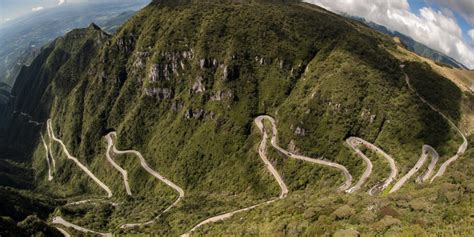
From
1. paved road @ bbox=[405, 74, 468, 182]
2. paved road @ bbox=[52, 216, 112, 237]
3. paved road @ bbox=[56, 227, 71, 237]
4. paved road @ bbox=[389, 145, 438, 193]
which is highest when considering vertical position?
paved road @ bbox=[405, 74, 468, 182]

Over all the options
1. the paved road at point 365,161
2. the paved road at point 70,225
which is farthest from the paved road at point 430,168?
the paved road at point 70,225

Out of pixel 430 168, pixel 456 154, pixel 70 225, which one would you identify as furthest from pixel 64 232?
pixel 456 154

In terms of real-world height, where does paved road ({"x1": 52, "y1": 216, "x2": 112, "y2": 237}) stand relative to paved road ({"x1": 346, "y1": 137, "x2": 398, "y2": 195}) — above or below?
below

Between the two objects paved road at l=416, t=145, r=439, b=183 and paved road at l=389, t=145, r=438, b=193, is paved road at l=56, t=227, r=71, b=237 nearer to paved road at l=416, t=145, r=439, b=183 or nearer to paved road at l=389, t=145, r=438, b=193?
paved road at l=389, t=145, r=438, b=193

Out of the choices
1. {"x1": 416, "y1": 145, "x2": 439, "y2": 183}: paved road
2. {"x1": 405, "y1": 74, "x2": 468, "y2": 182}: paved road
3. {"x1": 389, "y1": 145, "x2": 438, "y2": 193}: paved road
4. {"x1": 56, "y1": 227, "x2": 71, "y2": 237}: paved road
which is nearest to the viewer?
{"x1": 416, "y1": 145, "x2": 439, "y2": 183}: paved road

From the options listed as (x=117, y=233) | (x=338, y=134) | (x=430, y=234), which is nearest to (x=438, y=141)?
(x=338, y=134)

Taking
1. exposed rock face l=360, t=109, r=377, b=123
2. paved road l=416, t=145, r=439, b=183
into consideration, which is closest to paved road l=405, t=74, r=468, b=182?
paved road l=416, t=145, r=439, b=183

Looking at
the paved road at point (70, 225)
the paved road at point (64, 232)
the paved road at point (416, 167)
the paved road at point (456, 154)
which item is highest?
the paved road at point (456, 154)

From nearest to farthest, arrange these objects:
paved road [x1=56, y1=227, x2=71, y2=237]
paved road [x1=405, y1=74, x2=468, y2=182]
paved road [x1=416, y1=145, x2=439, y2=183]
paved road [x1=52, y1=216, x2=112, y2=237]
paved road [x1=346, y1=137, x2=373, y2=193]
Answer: paved road [x1=416, y1=145, x2=439, y2=183], paved road [x1=405, y1=74, x2=468, y2=182], paved road [x1=346, y1=137, x2=373, y2=193], paved road [x1=56, y1=227, x2=71, y2=237], paved road [x1=52, y1=216, x2=112, y2=237]

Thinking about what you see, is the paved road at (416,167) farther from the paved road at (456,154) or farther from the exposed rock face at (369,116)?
the exposed rock face at (369,116)

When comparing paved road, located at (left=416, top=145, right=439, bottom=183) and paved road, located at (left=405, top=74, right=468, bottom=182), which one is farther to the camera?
paved road, located at (left=405, top=74, right=468, bottom=182)

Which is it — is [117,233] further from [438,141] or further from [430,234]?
[438,141]
